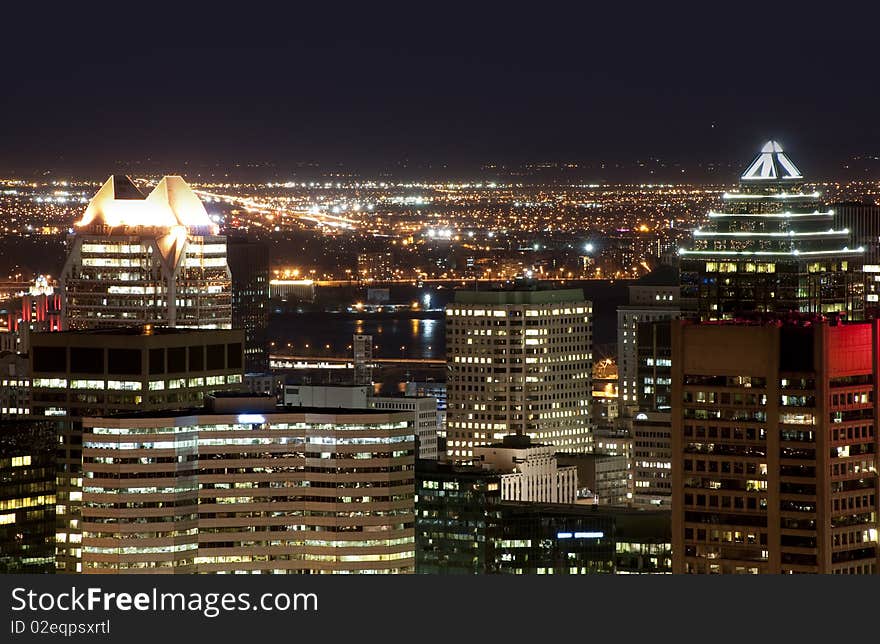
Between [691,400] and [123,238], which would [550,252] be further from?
[691,400]

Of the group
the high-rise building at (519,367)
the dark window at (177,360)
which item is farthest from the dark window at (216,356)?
the high-rise building at (519,367)

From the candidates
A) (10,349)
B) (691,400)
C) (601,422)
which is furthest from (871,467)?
(10,349)

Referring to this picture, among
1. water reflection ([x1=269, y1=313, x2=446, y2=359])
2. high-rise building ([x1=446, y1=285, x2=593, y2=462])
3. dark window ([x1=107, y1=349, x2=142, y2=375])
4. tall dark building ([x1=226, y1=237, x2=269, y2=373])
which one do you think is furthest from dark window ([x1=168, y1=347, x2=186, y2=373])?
water reflection ([x1=269, y1=313, x2=446, y2=359])

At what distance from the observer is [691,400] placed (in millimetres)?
51656

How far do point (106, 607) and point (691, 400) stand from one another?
26.4m

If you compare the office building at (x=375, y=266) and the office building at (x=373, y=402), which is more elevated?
the office building at (x=375, y=266)

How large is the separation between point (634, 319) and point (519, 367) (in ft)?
56.5

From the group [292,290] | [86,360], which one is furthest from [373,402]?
[292,290]

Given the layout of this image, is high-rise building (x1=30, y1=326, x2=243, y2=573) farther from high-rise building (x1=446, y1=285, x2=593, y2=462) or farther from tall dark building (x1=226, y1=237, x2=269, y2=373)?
tall dark building (x1=226, y1=237, x2=269, y2=373)

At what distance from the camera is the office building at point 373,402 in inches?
3501

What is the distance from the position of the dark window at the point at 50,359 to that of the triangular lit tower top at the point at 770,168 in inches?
666

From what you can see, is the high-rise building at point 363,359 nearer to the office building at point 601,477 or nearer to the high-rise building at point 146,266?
the high-rise building at point 146,266

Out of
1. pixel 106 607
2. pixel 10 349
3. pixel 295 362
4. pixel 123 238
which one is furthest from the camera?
pixel 295 362

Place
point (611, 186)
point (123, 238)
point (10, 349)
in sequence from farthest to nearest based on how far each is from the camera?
point (611, 186)
point (10, 349)
point (123, 238)
